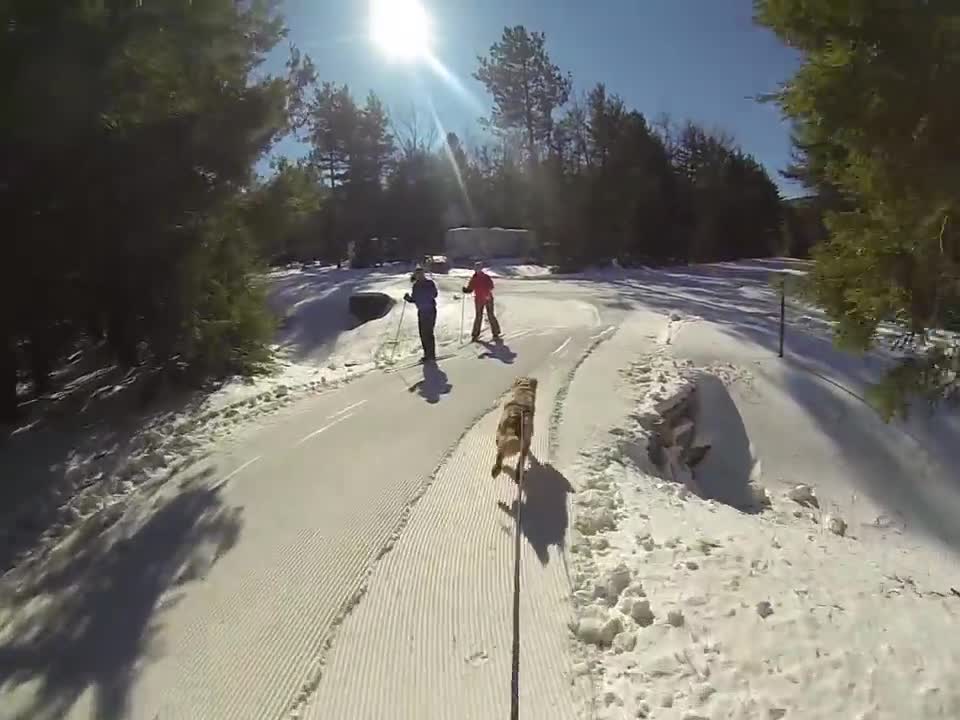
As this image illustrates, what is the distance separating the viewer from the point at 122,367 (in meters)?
9.95

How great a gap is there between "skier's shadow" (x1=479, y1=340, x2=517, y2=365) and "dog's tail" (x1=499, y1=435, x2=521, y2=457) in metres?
5.46

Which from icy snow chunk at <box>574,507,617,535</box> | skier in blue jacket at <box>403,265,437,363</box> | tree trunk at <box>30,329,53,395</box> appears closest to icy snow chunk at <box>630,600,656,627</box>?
icy snow chunk at <box>574,507,617,535</box>

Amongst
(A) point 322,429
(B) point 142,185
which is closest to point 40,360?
(B) point 142,185

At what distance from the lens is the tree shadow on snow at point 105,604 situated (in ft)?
13.2

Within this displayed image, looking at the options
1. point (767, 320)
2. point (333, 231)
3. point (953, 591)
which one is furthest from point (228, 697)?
point (333, 231)

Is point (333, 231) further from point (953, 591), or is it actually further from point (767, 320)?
point (953, 591)

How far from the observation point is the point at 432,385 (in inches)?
415

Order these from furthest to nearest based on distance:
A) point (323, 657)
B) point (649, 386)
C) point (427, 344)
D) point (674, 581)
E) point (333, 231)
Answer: point (333, 231) < point (427, 344) < point (649, 386) < point (674, 581) < point (323, 657)

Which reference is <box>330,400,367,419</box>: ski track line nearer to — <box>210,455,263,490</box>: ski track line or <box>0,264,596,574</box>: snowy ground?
<box>0,264,596,574</box>: snowy ground

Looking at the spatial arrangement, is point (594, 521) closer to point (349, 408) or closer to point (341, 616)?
point (341, 616)

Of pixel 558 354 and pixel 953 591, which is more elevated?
pixel 558 354

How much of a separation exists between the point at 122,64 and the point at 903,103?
7.57 metres

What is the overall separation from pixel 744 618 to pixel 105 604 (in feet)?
14.3

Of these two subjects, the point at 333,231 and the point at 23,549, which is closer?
the point at 23,549
